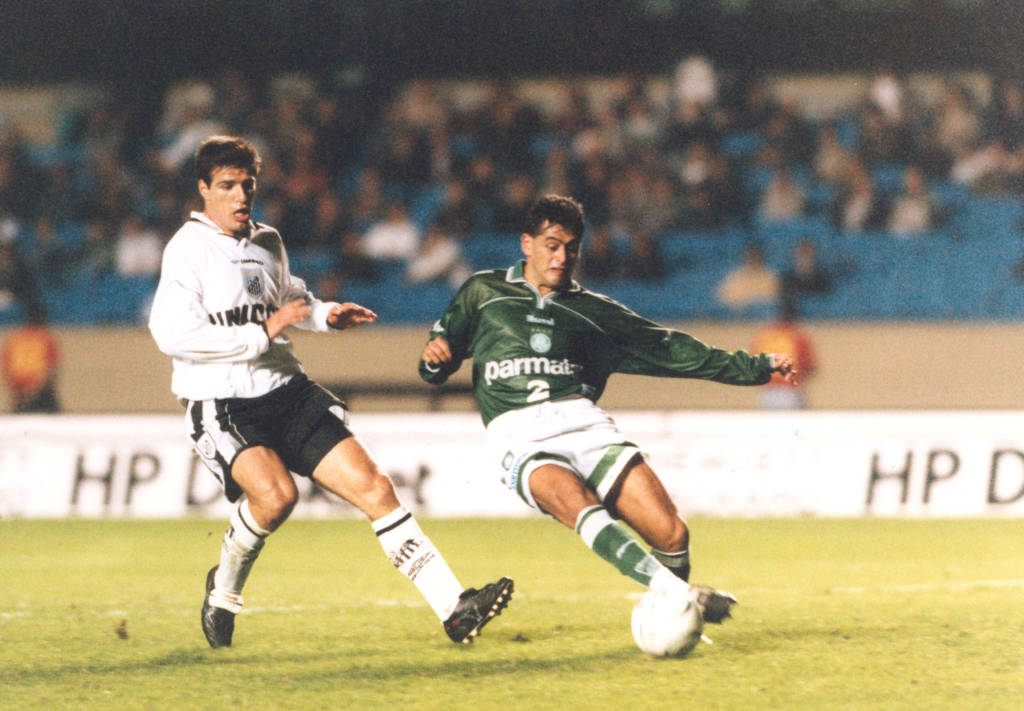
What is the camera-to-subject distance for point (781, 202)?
13102mm

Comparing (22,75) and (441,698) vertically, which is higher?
(22,75)

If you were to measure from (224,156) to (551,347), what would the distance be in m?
1.39

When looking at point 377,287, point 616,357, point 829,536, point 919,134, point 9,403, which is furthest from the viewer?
point 919,134

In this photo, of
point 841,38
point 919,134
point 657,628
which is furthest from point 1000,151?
point 657,628

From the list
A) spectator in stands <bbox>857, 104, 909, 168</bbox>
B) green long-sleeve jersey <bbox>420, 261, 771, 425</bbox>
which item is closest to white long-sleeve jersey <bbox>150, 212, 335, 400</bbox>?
green long-sleeve jersey <bbox>420, 261, 771, 425</bbox>

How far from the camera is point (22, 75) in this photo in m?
15.5

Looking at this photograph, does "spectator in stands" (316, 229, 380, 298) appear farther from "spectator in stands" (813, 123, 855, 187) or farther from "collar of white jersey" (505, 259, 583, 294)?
"collar of white jersey" (505, 259, 583, 294)

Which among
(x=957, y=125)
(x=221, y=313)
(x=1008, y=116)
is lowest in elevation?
(x=221, y=313)

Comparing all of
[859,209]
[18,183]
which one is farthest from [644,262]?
[18,183]

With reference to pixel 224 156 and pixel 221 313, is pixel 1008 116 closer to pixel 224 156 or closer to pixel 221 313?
A: pixel 224 156

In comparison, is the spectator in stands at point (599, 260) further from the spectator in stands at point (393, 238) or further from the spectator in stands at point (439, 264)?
the spectator in stands at point (393, 238)

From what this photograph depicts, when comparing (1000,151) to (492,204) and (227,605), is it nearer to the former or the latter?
(492,204)

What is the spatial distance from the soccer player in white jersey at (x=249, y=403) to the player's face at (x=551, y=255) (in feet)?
2.37

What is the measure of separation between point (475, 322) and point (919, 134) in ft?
31.7
